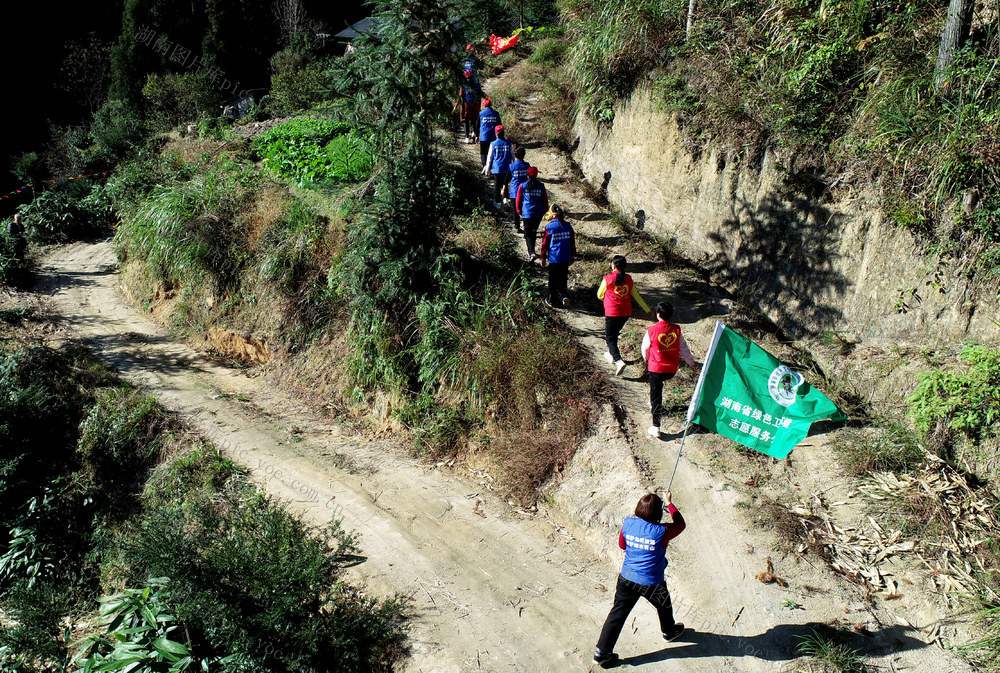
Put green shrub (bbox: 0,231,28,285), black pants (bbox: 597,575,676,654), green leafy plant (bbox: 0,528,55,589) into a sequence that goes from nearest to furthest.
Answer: black pants (bbox: 597,575,676,654) → green leafy plant (bbox: 0,528,55,589) → green shrub (bbox: 0,231,28,285)

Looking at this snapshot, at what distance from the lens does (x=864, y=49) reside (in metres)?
8.74

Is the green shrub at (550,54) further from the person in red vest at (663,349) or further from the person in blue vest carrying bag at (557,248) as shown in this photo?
the person in red vest at (663,349)

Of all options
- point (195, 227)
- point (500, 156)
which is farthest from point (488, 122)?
point (195, 227)

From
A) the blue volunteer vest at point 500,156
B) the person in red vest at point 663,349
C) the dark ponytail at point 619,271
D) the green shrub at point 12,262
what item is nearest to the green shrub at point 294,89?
the green shrub at point 12,262

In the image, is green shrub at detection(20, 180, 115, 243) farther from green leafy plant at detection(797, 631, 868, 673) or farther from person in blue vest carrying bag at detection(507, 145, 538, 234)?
green leafy plant at detection(797, 631, 868, 673)

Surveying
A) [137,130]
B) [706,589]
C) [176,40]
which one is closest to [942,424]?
[706,589]

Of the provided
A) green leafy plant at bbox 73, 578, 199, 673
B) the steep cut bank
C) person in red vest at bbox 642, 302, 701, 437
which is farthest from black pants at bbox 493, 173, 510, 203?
green leafy plant at bbox 73, 578, 199, 673

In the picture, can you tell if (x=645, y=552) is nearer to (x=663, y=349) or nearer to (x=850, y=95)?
(x=663, y=349)

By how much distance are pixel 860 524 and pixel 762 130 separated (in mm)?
5691

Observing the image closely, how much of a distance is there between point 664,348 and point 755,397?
4.16 feet

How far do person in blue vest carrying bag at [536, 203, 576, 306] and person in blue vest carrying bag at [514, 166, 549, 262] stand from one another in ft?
3.07

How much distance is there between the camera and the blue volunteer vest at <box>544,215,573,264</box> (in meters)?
9.36

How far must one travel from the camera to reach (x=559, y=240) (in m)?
9.38

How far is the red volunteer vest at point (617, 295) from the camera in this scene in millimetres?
8320
